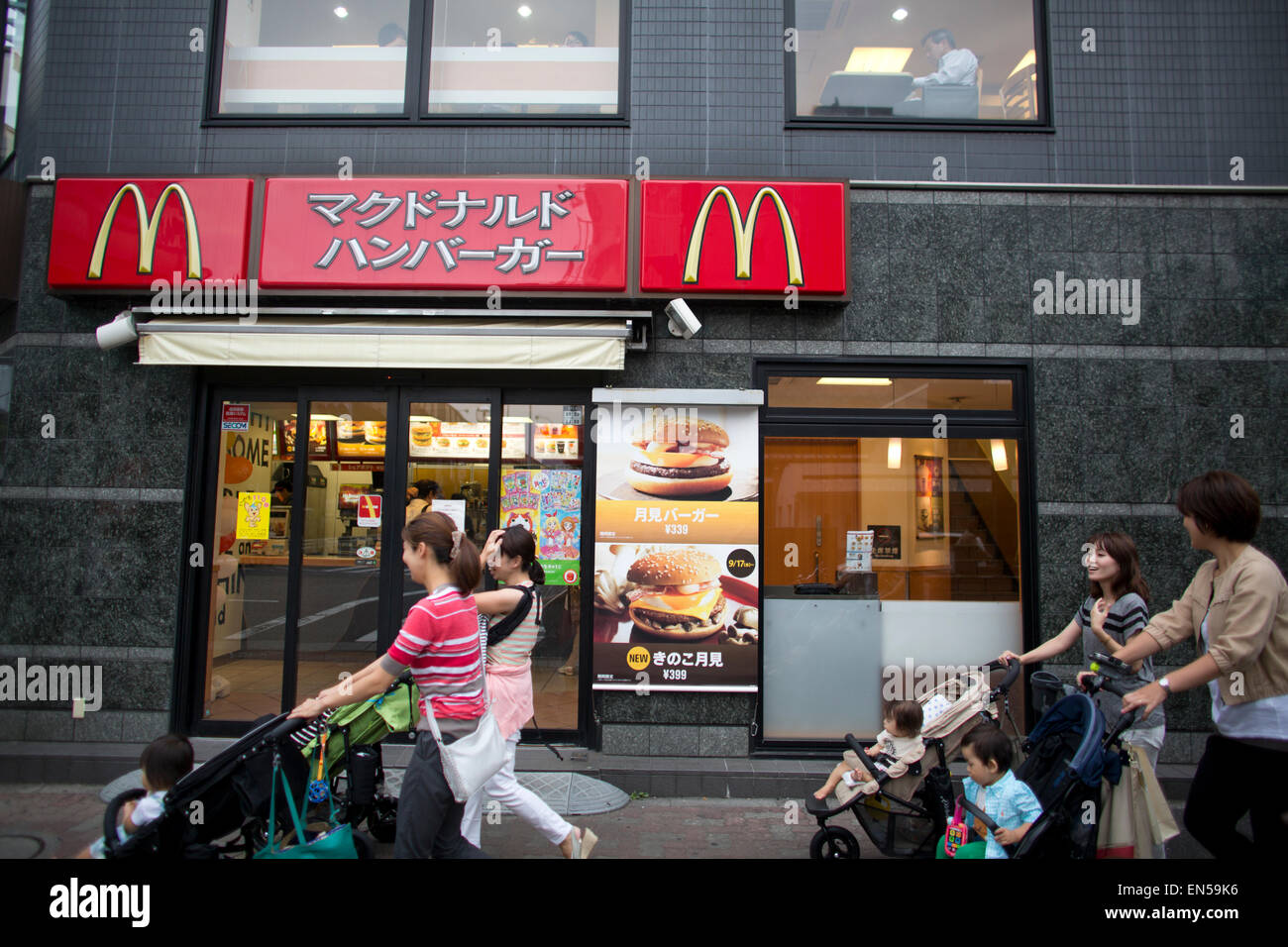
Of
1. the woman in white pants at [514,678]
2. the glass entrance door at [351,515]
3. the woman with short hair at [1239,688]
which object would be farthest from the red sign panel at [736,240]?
the woman with short hair at [1239,688]

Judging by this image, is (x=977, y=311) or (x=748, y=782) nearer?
(x=748, y=782)

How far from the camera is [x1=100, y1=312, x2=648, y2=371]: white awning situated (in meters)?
6.02

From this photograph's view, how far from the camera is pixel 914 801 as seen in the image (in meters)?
4.23

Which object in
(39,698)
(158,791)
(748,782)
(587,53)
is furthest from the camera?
(587,53)

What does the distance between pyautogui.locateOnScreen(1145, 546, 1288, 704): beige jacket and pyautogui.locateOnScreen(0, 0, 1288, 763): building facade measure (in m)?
3.01

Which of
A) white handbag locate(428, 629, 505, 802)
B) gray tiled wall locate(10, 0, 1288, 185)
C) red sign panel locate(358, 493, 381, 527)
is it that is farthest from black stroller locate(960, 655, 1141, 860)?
red sign panel locate(358, 493, 381, 527)

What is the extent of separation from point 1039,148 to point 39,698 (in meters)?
9.46

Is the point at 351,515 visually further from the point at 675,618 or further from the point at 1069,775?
the point at 1069,775

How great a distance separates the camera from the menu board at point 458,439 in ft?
21.5

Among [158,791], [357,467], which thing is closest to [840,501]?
[357,467]

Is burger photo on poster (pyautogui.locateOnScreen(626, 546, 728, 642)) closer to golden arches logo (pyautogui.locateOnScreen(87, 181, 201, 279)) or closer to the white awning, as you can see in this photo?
the white awning

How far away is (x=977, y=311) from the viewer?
21.1 ft

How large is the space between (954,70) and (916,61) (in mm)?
342

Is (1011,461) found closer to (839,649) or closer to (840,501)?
(840,501)
